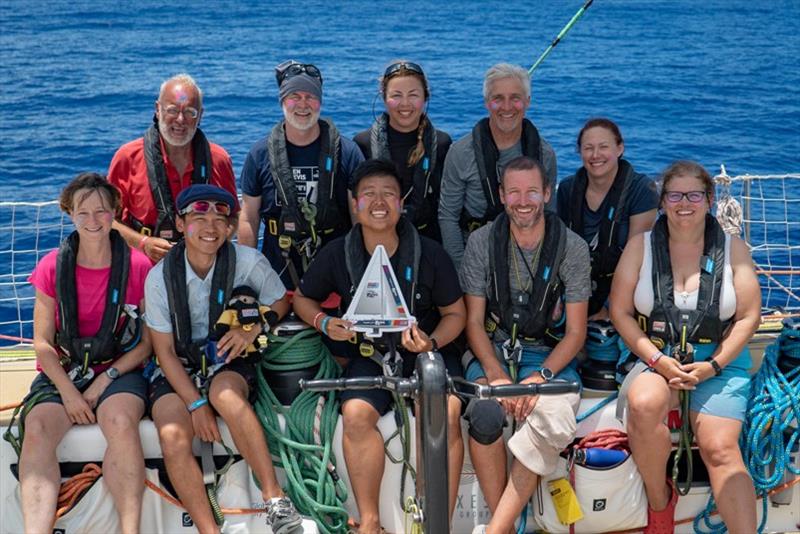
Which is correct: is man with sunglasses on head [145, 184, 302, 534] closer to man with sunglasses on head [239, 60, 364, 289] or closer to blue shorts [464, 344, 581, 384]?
man with sunglasses on head [239, 60, 364, 289]

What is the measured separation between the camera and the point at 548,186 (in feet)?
12.6

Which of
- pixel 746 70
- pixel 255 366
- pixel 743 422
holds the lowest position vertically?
pixel 743 422

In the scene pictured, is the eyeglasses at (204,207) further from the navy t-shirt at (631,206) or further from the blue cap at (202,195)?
the navy t-shirt at (631,206)

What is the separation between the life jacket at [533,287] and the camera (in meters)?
3.84

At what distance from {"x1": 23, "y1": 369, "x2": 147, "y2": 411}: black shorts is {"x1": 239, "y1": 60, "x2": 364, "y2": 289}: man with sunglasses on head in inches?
34.7

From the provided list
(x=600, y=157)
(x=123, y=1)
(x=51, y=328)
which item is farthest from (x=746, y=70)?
(x=123, y=1)

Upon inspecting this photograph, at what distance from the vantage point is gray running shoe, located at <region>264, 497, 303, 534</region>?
351cm

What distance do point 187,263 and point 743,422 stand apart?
2.27m

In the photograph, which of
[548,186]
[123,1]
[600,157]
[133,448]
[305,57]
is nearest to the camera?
[133,448]

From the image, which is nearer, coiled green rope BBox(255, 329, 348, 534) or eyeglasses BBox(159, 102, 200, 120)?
coiled green rope BBox(255, 329, 348, 534)

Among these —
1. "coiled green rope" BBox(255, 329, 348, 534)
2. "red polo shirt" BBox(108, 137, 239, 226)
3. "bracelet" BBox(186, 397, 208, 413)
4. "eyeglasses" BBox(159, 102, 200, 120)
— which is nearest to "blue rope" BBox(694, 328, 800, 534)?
"coiled green rope" BBox(255, 329, 348, 534)

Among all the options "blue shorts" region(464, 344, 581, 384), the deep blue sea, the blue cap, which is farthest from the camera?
the deep blue sea

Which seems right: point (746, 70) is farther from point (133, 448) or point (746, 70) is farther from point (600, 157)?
point (133, 448)

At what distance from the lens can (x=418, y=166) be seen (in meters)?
4.40
